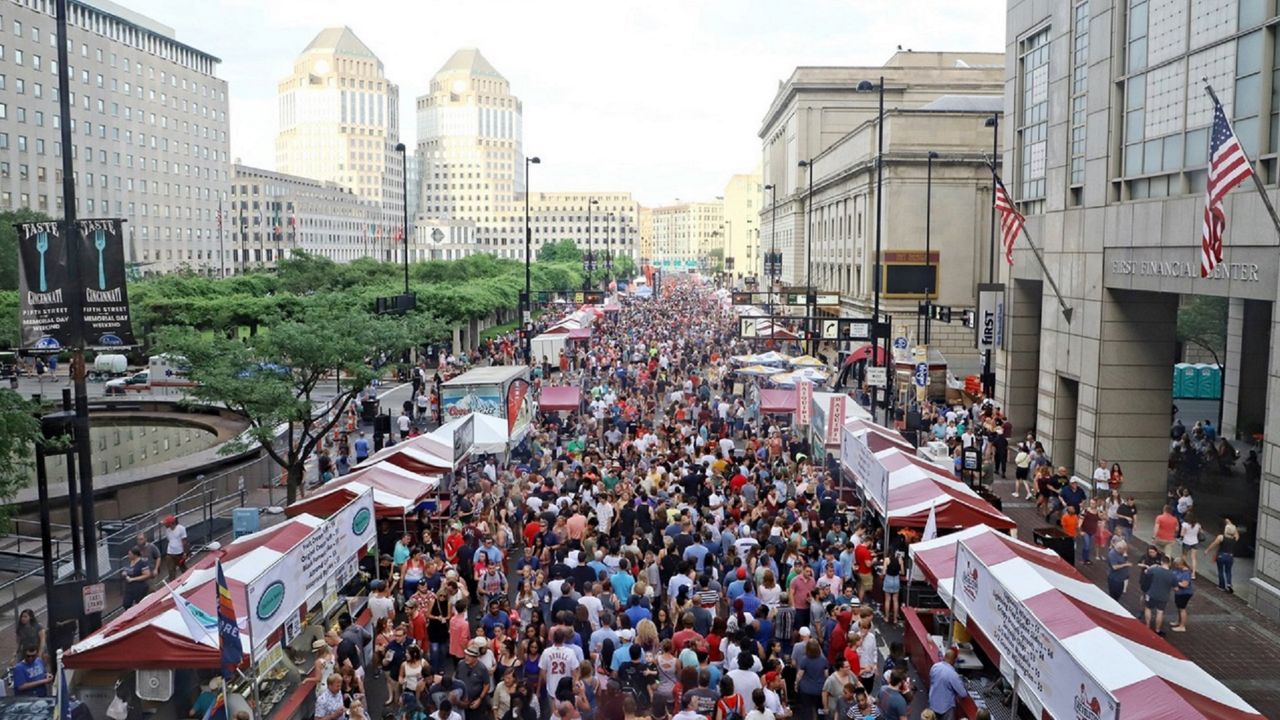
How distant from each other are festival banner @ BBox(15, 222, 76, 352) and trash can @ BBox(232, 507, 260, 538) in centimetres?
720

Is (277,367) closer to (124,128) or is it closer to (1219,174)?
(1219,174)

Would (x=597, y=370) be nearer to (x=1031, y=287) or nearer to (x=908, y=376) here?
(x=908, y=376)

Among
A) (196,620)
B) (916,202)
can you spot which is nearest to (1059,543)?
(196,620)

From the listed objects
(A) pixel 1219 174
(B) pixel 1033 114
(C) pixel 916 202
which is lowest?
(A) pixel 1219 174

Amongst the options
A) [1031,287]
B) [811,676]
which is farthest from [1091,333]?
[811,676]

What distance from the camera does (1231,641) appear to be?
54.1 ft

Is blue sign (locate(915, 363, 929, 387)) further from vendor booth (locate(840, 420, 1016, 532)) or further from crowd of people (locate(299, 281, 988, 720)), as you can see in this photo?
vendor booth (locate(840, 420, 1016, 532))

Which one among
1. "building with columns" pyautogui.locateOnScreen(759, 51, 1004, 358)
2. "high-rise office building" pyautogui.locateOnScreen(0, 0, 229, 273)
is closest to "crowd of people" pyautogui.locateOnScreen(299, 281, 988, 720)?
"building with columns" pyautogui.locateOnScreen(759, 51, 1004, 358)

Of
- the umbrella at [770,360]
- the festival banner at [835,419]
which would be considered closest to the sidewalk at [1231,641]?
the festival banner at [835,419]

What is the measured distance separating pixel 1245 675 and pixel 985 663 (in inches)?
175

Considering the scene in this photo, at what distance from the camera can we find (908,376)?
39062 mm

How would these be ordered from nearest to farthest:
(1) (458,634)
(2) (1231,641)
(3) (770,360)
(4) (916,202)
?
(1) (458,634)
(2) (1231,641)
(3) (770,360)
(4) (916,202)

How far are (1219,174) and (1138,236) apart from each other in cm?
845

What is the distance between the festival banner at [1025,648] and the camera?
959 cm
